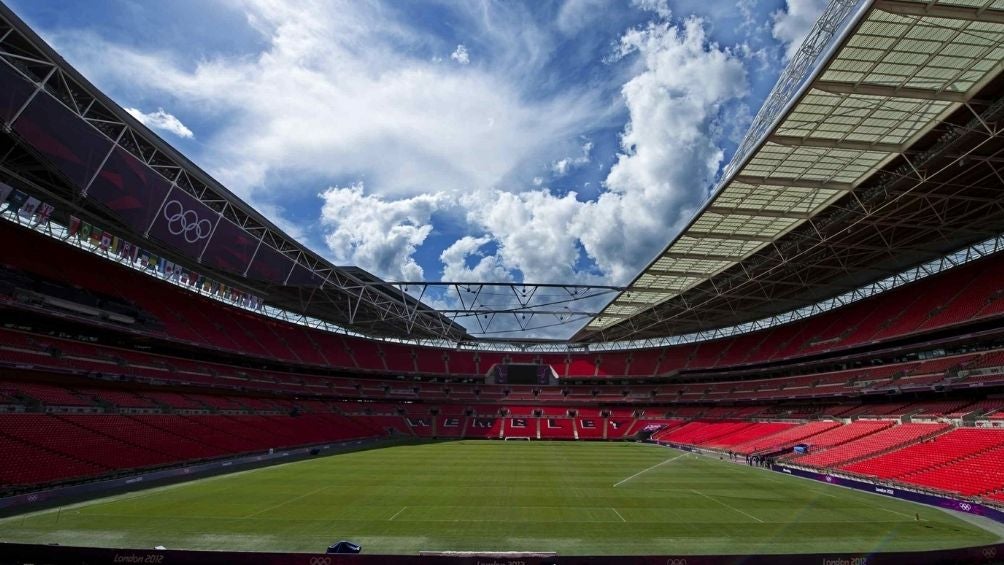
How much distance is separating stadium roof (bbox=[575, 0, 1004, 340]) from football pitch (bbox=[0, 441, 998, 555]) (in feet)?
49.7

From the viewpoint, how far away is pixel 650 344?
238 ft

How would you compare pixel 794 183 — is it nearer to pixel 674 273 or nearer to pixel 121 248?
pixel 674 273

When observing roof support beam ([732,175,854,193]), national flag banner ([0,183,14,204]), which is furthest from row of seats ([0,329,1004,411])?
roof support beam ([732,175,854,193])

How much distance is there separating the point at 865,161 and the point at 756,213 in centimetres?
592

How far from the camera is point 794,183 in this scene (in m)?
25.4

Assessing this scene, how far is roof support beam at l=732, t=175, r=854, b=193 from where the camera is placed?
2498cm

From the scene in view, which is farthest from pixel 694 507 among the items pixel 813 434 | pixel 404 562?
pixel 813 434

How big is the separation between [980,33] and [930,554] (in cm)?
1687

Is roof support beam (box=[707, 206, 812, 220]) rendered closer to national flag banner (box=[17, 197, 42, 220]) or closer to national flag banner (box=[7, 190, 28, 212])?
national flag banner (box=[17, 197, 42, 220])

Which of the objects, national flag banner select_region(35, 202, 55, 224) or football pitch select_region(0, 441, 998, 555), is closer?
football pitch select_region(0, 441, 998, 555)

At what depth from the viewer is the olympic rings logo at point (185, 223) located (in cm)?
2678

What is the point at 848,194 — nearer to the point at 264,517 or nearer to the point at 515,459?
the point at 515,459

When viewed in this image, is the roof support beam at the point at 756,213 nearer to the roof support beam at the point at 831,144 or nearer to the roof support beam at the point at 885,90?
the roof support beam at the point at 831,144

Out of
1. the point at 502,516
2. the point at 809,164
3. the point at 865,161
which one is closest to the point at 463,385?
the point at 502,516
